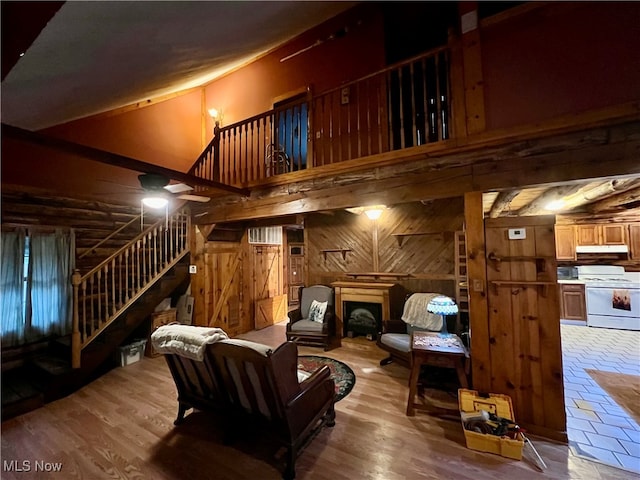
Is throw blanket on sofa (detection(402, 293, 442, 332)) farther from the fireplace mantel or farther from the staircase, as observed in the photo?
the staircase

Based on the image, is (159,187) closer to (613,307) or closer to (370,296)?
(370,296)

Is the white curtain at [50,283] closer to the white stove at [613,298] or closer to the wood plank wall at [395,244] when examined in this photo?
the wood plank wall at [395,244]

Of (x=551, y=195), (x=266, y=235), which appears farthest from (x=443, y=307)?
(x=266, y=235)

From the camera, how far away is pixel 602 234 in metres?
5.89

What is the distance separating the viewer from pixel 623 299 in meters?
5.27

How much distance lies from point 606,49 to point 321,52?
13.1 feet

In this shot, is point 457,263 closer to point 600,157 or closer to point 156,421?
point 600,157

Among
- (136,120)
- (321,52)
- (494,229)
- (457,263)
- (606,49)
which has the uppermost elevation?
(321,52)

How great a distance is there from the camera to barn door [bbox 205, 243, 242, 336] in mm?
5184

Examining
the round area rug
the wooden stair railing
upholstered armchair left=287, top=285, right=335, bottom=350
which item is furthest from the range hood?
the wooden stair railing

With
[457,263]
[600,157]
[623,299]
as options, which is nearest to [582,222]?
[623,299]

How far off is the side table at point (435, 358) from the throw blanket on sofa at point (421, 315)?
0.98 metres

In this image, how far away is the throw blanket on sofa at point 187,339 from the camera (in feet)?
7.05

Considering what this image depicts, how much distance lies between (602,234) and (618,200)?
71.6 inches
